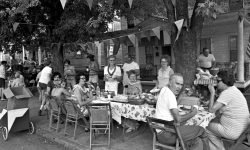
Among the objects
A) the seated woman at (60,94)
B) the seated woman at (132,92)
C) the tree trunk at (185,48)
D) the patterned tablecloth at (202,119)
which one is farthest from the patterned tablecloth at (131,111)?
the tree trunk at (185,48)

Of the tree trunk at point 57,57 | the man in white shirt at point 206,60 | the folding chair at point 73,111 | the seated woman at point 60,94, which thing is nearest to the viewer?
the folding chair at point 73,111

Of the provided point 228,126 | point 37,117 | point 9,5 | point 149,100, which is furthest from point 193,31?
point 9,5

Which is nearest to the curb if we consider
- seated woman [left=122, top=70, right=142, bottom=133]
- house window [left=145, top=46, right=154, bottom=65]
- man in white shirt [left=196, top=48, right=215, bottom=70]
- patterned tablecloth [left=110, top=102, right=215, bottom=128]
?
patterned tablecloth [left=110, top=102, right=215, bottom=128]

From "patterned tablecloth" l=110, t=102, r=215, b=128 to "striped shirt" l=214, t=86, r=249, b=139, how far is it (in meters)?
0.36

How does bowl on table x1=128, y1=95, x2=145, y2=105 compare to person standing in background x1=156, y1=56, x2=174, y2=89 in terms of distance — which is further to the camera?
person standing in background x1=156, y1=56, x2=174, y2=89

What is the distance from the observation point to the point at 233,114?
11.1 ft

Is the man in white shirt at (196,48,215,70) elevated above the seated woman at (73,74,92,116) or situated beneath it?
elevated above

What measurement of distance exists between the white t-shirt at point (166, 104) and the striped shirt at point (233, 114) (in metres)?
0.74

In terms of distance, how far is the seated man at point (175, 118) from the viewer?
A: 3.26 metres

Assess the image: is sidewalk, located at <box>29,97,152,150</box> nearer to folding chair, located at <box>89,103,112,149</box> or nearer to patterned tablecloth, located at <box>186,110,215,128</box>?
folding chair, located at <box>89,103,112,149</box>

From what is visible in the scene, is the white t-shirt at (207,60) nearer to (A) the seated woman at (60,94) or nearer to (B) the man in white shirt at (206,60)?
(B) the man in white shirt at (206,60)

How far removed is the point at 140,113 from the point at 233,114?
165 cm

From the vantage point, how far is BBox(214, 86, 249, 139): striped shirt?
335 cm

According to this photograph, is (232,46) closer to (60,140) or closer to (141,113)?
(141,113)
